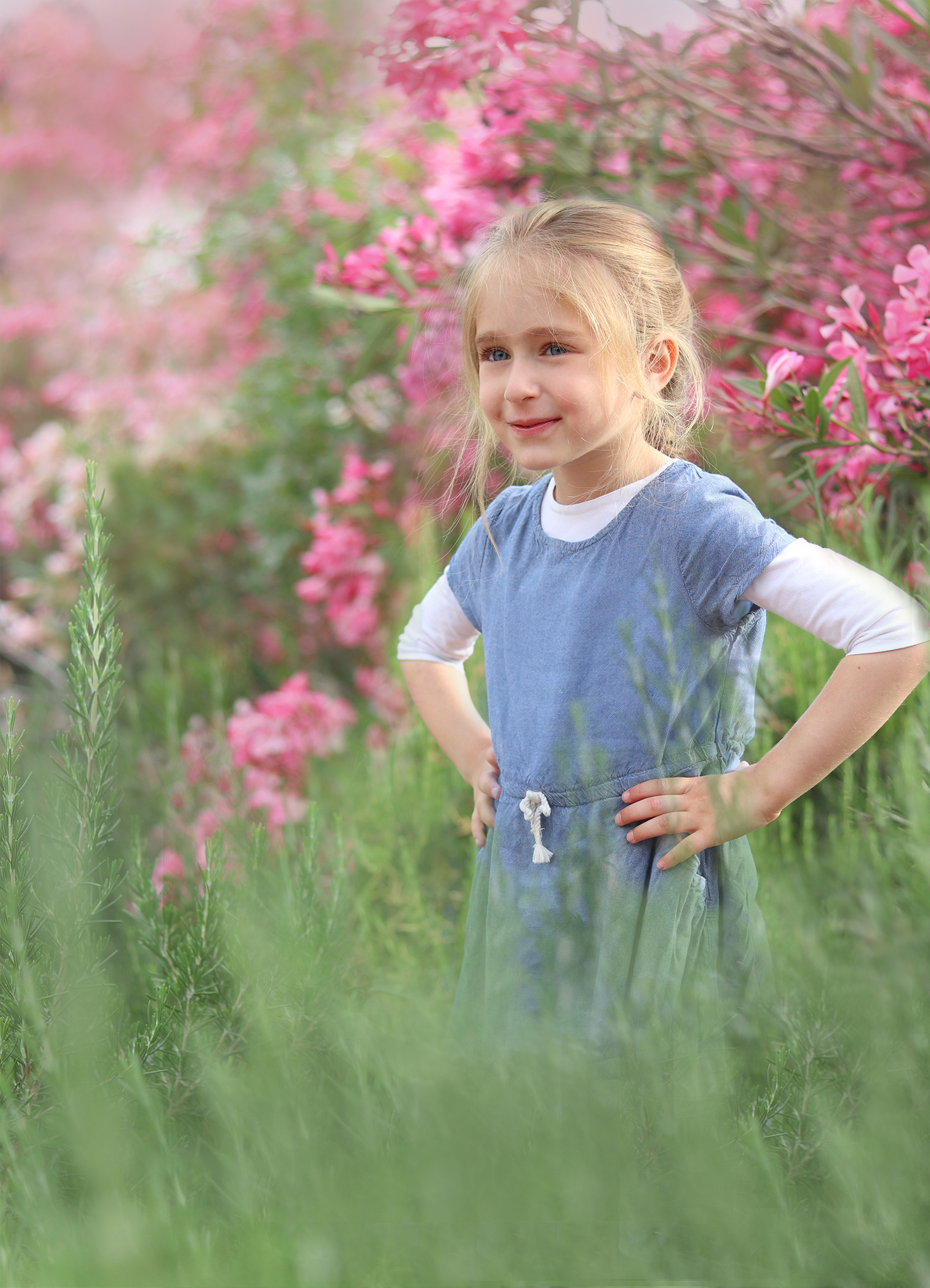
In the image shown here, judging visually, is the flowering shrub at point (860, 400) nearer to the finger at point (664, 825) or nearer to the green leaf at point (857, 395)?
the green leaf at point (857, 395)

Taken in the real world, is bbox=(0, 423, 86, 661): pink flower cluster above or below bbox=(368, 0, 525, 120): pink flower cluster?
below

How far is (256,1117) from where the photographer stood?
28.6 inches

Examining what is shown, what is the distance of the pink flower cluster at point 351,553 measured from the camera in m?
3.00

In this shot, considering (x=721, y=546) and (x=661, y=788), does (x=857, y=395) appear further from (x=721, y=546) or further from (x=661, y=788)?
(x=661, y=788)

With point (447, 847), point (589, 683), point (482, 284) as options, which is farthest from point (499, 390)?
point (447, 847)

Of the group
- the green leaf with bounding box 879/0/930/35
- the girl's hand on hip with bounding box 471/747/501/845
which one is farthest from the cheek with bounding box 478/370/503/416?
the green leaf with bounding box 879/0/930/35

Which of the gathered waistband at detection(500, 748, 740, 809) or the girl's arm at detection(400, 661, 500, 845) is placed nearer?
the gathered waistband at detection(500, 748, 740, 809)

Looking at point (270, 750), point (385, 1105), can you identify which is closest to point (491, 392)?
point (385, 1105)

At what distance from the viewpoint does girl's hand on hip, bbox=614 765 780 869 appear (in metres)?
0.95

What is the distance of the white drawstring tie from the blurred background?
194 mm

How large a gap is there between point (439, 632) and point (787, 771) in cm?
50

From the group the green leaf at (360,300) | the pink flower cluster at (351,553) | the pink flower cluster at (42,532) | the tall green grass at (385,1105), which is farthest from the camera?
the pink flower cluster at (42,532)

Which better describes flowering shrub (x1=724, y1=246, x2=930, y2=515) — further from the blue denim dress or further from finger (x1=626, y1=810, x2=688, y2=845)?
finger (x1=626, y1=810, x2=688, y2=845)

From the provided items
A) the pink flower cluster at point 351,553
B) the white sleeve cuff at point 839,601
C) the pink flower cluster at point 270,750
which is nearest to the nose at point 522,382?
the white sleeve cuff at point 839,601
